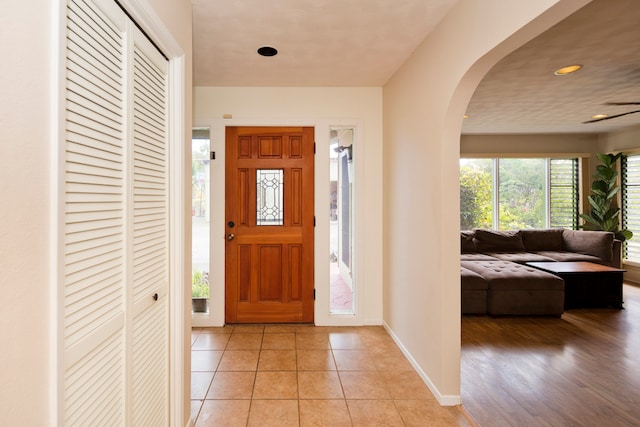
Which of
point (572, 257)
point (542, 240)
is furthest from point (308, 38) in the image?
point (542, 240)

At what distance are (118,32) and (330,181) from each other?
258 cm

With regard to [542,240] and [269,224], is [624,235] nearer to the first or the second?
[542,240]

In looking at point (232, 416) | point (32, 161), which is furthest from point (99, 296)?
point (232, 416)

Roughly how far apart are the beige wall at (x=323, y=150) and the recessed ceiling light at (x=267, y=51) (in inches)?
31.8

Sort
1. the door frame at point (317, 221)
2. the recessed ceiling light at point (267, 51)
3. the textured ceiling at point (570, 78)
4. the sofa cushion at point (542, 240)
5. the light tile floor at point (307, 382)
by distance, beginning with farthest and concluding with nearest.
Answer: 1. the sofa cushion at point (542, 240)
2. the door frame at point (317, 221)
3. the recessed ceiling light at point (267, 51)
4. the textured ceiling at point (570, 78)
5. the light tile floor at point (307, 382)

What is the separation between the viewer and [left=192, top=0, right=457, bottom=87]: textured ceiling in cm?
209

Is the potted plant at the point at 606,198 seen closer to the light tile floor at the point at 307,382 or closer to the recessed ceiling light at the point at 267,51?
the light tile floor at the point at 307,382

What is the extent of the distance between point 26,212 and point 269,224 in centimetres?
282

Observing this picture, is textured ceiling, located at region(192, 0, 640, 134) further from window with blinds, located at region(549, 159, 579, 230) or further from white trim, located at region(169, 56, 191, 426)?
window with blinds, located at region(549, 159, 579, 230)

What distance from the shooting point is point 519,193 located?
626 cm

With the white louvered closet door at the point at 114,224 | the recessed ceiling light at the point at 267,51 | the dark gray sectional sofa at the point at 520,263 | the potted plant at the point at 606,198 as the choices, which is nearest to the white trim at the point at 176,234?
the white louvered closet door at the point at 114,224

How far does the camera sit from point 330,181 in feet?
12.0

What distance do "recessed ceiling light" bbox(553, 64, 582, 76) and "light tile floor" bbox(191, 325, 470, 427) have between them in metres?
2.91

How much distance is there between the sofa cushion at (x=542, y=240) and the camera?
18.2ft
